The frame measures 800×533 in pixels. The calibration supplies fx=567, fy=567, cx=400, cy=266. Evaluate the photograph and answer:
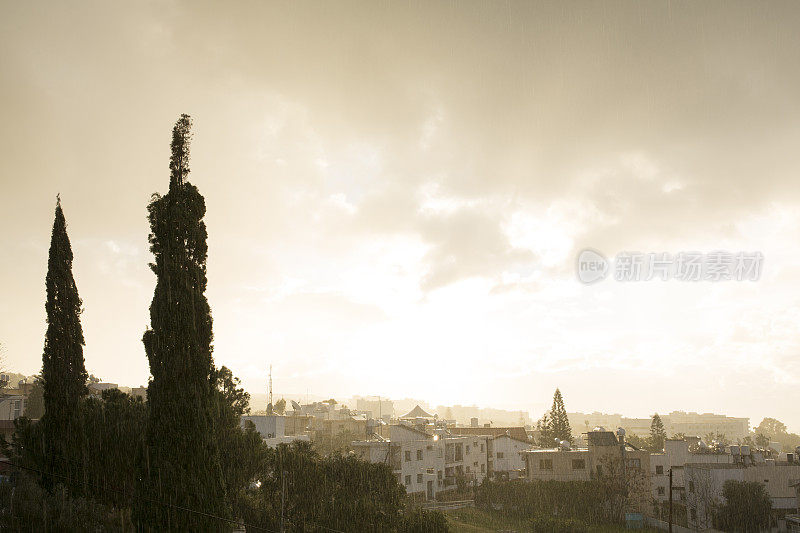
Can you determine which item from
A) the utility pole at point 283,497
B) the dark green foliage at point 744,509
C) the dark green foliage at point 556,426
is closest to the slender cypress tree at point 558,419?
the dark green foliage at point 556,426

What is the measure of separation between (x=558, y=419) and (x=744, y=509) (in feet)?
170

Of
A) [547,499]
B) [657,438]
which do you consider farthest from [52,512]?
[657,438]

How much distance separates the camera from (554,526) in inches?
1592

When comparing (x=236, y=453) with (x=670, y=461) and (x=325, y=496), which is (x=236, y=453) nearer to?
(x=325, y=496)

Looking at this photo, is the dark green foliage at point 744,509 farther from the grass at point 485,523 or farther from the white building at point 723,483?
the grass at point 485,523

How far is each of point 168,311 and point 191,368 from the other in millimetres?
2183

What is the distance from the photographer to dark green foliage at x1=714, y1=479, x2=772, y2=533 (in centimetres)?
4109

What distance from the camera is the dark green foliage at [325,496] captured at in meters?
25.6

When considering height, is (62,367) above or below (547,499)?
above

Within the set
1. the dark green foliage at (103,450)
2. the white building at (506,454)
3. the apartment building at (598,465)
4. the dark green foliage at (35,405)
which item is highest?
the dark green foliage at (103,450)

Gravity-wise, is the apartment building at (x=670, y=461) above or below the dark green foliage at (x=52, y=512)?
below

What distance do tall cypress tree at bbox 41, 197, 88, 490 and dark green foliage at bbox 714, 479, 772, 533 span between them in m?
42.5

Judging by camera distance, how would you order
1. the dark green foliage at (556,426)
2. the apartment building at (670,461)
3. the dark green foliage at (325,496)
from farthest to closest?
the dark green foliage at (556,426) < the apartment building at (670,461) < the dark green foliage at (325,496)

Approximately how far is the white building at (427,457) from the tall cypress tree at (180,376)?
26.2m
